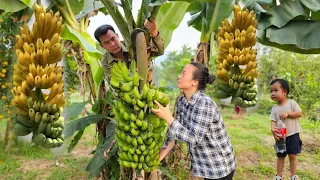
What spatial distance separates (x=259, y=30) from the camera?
2.57 m

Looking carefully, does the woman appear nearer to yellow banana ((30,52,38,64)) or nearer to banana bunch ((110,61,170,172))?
banana bunch ((110,61,170,172))

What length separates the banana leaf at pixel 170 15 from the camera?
6.99 ft

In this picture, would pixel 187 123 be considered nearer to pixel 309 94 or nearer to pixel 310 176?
pixel 310 176

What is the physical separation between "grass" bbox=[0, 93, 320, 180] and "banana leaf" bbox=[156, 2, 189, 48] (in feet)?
4.62

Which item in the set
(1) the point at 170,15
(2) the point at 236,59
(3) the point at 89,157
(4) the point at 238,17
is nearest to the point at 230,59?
(2) the point at 236,59

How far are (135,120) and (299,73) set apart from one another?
616 cm

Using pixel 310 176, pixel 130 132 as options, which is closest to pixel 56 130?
pixel 130 132

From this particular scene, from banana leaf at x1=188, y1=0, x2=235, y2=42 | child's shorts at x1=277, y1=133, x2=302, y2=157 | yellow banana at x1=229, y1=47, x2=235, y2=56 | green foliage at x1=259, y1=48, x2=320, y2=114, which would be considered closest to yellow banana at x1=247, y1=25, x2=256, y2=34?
yellow banana at x1=229, y1=47, x2=235, y2=56

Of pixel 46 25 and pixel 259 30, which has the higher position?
pixel 259 30

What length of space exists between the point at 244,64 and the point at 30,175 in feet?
9.03

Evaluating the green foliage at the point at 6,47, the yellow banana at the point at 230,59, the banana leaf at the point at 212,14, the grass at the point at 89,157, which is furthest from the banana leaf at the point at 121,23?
the green foliage at the point at 6,47

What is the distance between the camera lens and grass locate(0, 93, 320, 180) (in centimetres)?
337

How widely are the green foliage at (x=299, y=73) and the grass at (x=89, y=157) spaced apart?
2.73 feet

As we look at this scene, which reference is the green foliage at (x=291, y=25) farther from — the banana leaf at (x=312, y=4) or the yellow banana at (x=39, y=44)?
the yellow banana at (x=39, y=44)
